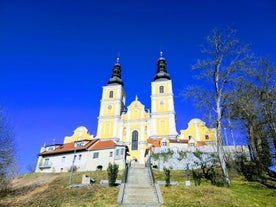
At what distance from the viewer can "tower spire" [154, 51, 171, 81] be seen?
53.5m

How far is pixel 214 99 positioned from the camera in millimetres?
20500

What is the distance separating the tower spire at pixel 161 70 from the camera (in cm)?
5353

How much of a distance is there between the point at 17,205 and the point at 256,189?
742 inches

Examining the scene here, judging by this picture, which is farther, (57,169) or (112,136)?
(112,136)

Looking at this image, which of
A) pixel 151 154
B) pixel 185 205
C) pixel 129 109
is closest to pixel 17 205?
pixel 185 205

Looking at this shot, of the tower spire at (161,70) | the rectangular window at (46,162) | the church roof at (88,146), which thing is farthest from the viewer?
the tower spire at (161,70)

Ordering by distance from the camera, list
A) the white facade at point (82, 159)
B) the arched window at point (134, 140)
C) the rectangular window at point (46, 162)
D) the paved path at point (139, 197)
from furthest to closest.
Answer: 1. the arched window at point (134, 140)
2. the rectangular window at point (46, 162)
3. the white facade at point (82, 159)
4. the paved path at point (139, 197)

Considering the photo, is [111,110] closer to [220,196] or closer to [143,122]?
[143,122]

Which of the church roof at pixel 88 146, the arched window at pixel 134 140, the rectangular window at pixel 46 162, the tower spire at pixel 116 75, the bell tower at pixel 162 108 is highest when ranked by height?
the tower spire at pixel 116 75

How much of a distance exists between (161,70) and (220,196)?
1776 inches

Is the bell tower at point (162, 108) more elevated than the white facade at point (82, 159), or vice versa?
the bell tower at point (162, 108)

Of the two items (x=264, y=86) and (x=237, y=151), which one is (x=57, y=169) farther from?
(x=264, y=86)

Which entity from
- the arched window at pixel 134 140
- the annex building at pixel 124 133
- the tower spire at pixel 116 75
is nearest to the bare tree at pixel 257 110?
the annex building at pixel 124 133

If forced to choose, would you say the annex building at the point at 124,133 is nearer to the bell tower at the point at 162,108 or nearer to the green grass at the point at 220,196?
the bell tower at the point at 162,108
